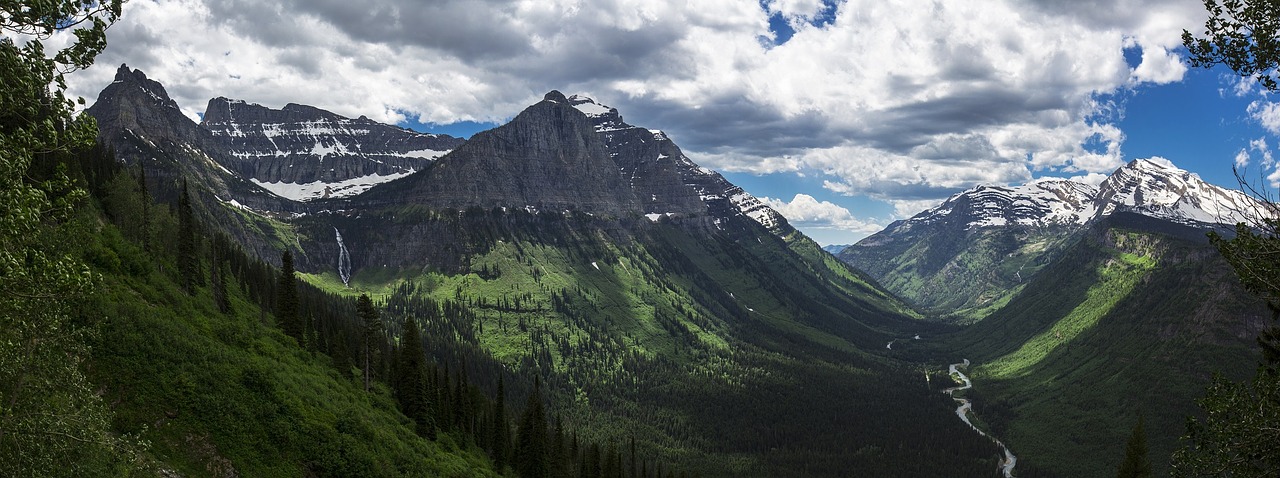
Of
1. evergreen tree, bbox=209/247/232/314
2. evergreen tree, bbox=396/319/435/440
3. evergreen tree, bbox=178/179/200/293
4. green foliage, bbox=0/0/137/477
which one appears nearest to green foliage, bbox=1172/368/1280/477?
green foliage, bbox=0/0/137/477

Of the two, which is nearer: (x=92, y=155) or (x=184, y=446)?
(x=184, y=446)

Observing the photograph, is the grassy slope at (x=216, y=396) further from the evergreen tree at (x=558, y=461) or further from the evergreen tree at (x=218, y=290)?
the evergreen tree at (x=558, y=461)

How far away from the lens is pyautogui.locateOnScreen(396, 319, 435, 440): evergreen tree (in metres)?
94.5

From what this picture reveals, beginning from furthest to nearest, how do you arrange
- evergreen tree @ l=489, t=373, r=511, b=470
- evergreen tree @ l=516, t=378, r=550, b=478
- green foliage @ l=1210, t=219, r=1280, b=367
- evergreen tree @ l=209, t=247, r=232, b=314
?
evergreen tree @ l=516, t=378, r=550, b=478
evergreen tree @ l=489, t=373, r=511, b=470
evergreen tree @ l=209, t=247, r=232, b=314
green foliage @ l=1210, t=219, r=1280, b=367

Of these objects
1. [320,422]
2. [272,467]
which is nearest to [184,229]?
[320,422]

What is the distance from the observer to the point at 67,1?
16.4 meters

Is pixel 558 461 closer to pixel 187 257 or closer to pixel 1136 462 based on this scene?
pixel 187 257

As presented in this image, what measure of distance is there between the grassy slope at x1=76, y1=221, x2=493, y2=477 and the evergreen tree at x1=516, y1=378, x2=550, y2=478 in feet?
92.0

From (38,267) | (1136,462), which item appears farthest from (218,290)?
(1136,462)

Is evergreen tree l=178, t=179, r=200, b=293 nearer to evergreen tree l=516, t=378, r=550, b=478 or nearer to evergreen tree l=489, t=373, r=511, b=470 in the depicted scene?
evergreen tree l=489, t=373, r=511, b=470

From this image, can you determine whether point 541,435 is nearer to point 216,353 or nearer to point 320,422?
point 320,422

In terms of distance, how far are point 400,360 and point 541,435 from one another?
2807 centimetres

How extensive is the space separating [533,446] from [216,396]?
214 ft

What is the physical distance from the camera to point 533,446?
11300cm
